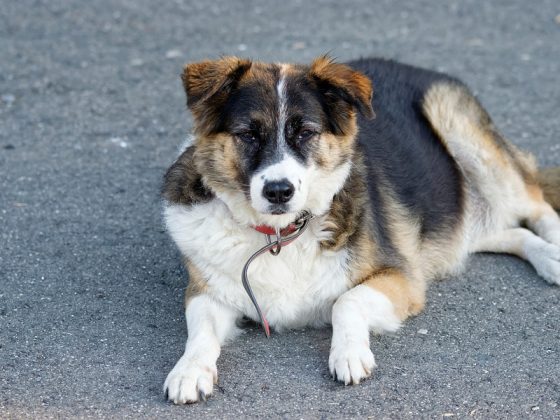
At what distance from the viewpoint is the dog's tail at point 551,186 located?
19.4 ft

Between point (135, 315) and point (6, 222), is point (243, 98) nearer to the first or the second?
point (135, 315)

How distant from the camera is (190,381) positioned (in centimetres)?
391

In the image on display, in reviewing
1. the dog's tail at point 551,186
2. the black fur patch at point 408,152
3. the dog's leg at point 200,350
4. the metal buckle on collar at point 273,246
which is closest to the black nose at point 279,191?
the metal buckle on collar at point 273,246

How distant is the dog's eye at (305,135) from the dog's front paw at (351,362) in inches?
39.3

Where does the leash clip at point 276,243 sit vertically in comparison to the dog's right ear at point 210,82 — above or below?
below

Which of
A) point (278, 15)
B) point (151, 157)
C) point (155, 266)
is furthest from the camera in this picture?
point (278, 15)

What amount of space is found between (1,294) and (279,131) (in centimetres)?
192

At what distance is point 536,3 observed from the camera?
1059 cm

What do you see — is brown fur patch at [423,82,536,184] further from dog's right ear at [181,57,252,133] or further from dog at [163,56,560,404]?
dog's right ear at [181,57,252,133]

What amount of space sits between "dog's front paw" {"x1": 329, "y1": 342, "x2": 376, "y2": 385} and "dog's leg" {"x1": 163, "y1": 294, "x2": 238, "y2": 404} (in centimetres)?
56

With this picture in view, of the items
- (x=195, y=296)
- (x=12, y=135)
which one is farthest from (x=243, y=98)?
(x=12, y=135)

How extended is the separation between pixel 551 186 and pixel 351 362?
2.59 m

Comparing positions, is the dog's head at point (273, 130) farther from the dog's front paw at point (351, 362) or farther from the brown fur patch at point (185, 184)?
the dog's front paw at point (351, 362)

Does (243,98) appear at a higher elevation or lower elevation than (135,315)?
higher
